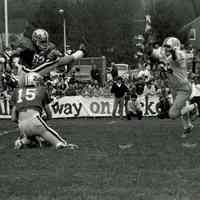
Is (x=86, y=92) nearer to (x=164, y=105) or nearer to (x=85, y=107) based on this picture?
(x=85, y=107)

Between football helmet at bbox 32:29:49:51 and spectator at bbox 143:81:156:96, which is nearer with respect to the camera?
football helmet at bbox 32:29:49:51

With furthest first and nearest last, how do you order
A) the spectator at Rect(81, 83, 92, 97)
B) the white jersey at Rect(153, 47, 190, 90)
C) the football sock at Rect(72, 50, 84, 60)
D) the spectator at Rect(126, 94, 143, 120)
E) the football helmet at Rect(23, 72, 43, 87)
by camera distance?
1. the spectator at Rect(81, 83, 92, 97)
2. the spectator at Rect(126, 94, 143, 120)
3. the white jersey at Rect(153, 47, 190, 90)
4. the football sock at Rect(72, 50, 84, 60)
5. the football helmet at Rect(23, 72, 43, 87)

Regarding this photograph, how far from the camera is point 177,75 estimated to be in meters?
12.6

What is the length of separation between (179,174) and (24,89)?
4.09 meters

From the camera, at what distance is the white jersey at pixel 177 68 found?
41.0ft

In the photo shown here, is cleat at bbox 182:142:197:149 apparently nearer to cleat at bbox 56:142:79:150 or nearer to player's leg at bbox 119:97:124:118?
cleat at bbox 56:142:79:150

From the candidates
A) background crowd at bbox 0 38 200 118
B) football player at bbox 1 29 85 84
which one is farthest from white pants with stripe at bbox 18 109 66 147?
background crowd at bbox 0 38 200 118

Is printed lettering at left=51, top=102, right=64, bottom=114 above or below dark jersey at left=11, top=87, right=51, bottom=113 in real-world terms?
below

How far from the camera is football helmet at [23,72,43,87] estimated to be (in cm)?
1087

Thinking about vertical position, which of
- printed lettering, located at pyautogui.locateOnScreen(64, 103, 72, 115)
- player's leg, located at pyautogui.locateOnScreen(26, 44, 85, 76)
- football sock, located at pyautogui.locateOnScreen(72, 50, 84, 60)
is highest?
football sock, located at pyautogui.locateOnScreen(72, 50, 84, 60)

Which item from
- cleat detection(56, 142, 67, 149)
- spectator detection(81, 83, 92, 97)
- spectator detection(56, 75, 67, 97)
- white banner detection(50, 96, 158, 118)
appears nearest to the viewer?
cleat detection(56, 142, 67, 149)

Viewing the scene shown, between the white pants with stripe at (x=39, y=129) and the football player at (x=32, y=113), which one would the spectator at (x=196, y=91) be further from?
the white pants with stripe at (x=39, y=129)

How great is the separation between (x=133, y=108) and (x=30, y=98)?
42.1 feet

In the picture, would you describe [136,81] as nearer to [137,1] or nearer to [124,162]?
[124,162]
